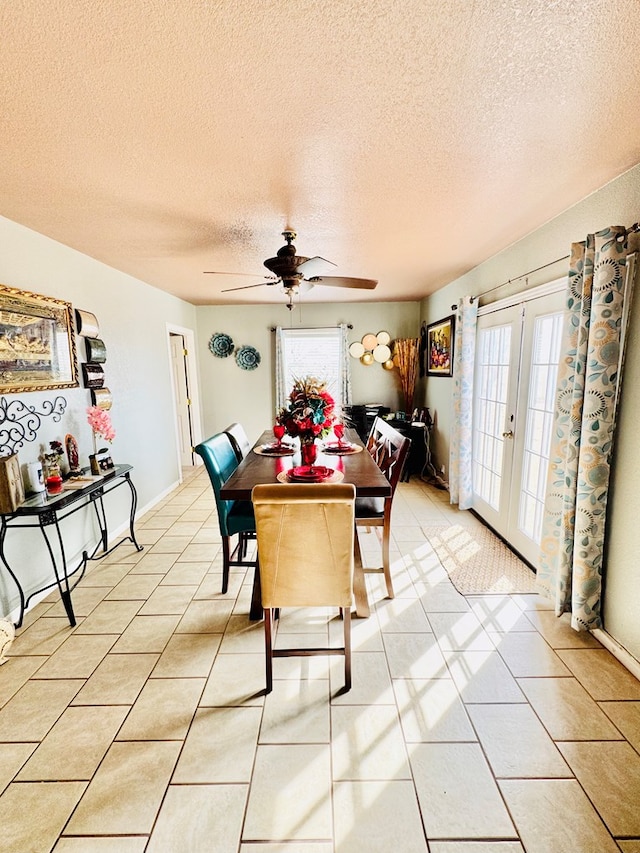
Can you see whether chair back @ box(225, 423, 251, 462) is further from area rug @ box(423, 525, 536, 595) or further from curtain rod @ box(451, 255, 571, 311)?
curtain rod @ box(451, 255, 571, 311)

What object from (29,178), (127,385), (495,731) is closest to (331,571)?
(495,731)

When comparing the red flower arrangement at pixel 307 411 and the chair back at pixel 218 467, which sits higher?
the red flower arrangement at pixel 307 411

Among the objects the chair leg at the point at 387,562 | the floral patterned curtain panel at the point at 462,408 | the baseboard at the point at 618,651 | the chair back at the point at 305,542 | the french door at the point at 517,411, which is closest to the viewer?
the chair back at the point at 305,542

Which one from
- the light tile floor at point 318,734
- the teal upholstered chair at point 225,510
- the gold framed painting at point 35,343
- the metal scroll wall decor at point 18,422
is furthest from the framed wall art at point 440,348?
the metal scroll wall decor at point 18,422

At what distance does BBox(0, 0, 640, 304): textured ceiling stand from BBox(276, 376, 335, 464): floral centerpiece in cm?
101

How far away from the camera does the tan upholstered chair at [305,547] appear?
4.84 feet

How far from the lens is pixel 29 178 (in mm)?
1648

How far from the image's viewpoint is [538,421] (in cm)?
250

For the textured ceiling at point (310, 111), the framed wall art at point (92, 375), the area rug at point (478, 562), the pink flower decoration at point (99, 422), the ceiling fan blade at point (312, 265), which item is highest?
the textured ceiling at point (310, 111)

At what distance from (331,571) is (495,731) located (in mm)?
899

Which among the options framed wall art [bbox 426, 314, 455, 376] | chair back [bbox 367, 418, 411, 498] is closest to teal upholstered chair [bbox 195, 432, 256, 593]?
chair back [bbox 367, 418, 411, 498]

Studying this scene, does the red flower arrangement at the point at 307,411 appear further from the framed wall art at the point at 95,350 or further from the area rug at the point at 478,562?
the framed wall art at the point at 95,350

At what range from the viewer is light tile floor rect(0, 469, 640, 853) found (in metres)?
1.17

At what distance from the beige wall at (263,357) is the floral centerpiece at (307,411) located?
3236mm
